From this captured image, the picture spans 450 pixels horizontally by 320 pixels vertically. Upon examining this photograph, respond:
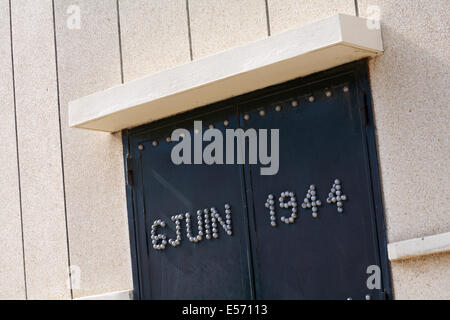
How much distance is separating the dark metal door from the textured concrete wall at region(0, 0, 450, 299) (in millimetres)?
157

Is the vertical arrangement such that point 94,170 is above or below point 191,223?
above

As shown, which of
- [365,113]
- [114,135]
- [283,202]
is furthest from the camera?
[114,135]

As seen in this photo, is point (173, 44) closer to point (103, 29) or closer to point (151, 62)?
point (151, 62)

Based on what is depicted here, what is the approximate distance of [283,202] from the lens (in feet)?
17.1

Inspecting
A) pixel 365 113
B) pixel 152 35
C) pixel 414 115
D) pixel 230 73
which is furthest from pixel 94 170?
pixel 414 115

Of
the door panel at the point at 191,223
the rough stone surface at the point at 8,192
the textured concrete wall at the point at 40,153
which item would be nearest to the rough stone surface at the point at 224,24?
the door panel at the point at 191,223

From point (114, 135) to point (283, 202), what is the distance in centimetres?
175

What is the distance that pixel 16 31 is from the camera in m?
7.07

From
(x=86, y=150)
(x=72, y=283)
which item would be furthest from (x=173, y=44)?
(x=72, y=283)

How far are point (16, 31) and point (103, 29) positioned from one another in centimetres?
117

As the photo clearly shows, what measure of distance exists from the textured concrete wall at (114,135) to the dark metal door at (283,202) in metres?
0.16

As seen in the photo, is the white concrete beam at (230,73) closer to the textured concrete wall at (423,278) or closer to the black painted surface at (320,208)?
the black painted surface at (320,208)

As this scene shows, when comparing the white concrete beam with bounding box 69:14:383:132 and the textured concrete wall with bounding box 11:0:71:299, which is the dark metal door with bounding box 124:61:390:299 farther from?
the textured concrete wall with bounding box 11:0:71:299

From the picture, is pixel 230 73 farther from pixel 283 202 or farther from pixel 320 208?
pixel 320 208
